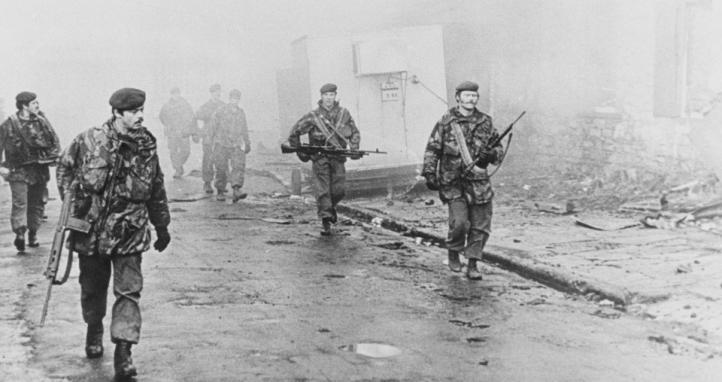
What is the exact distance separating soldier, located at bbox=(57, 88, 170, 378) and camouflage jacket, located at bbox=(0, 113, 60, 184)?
13.6 ft

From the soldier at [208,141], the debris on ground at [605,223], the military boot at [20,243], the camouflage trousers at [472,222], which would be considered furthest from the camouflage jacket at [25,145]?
the debris on ground at [605,223]

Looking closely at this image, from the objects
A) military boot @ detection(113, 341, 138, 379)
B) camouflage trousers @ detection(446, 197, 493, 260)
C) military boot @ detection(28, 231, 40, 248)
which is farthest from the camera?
military boot @ detection(28, 231, 40, 248)

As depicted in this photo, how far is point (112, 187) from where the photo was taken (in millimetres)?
5016

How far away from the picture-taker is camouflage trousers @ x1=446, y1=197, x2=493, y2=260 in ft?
25.5

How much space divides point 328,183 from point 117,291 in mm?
5402

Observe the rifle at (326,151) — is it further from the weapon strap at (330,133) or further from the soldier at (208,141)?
the soldier at (208,141)

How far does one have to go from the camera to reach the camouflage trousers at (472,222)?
7.77 m

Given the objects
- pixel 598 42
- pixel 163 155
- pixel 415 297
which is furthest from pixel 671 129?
pixel 163 155

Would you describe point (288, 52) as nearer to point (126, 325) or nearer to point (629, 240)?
point (629, 240)

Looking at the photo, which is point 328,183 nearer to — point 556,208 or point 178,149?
point 556,208

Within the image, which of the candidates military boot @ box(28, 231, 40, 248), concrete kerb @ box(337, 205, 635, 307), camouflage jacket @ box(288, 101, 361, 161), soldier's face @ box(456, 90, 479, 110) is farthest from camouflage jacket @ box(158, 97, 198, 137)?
soldier's face @ box(456, 90, 479, 110)

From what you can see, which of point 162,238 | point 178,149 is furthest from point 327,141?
point 178,149

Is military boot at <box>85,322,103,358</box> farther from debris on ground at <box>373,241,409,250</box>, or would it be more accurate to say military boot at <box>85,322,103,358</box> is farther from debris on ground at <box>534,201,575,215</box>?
debris on ground at <box>534,201,575,215</box>

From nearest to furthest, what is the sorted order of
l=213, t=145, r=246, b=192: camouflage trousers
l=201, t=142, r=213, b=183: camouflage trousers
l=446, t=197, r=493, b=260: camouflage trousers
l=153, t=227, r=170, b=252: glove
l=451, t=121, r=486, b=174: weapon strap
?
1. l=153, t=227, r=170, b=252: glove
2. l=451, t=121, r=486, b=174: weapon strap
3. l=446, t=197, r=493, b=260: camouflage trousers
4. l=213, t=145, r=246, b=192: camouflage trousers
5. l=201, t=142, r=213, b=183: camouflage trousers
